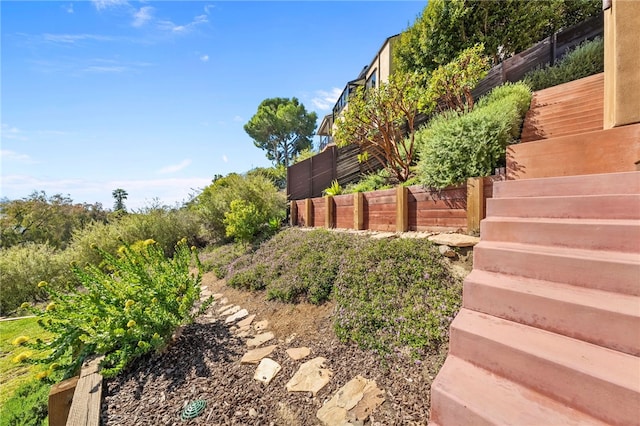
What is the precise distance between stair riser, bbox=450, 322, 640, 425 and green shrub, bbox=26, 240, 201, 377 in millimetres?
2653

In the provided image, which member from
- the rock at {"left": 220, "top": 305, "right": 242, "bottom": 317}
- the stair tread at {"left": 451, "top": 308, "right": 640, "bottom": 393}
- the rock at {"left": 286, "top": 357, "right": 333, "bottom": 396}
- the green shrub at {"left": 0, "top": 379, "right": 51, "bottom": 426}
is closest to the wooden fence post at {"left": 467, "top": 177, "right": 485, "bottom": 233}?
the stair tread at {"left": 451, "top": 308, "right": 640, "bottom": 393}

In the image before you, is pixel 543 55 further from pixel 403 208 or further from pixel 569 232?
pixel 569 232

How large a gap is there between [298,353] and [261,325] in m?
0.90

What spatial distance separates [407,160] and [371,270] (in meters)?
3.10

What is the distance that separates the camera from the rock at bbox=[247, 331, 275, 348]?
283 cm

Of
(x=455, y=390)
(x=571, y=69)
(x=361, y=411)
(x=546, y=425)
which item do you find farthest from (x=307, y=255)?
(x=571, y=69)

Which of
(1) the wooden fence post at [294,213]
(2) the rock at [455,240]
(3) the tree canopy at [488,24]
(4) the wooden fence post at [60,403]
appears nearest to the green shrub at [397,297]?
(2) the rock at [455,240]

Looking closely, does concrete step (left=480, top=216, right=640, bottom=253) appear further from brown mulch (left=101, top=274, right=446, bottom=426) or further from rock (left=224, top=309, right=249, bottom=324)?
rock (left=224, top=309, right=249, bottom=324)

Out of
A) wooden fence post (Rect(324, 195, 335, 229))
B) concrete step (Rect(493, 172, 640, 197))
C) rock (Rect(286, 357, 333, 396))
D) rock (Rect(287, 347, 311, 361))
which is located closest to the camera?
concrete step (Rect(493, 172, 640, 197))

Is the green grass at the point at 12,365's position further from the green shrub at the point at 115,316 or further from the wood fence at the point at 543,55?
the wood fence at the point at 543,55

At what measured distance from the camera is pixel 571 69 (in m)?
6.05

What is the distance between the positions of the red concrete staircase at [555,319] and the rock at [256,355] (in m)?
1.67

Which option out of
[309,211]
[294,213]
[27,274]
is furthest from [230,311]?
[27,274]

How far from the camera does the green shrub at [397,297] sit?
2248 mm
